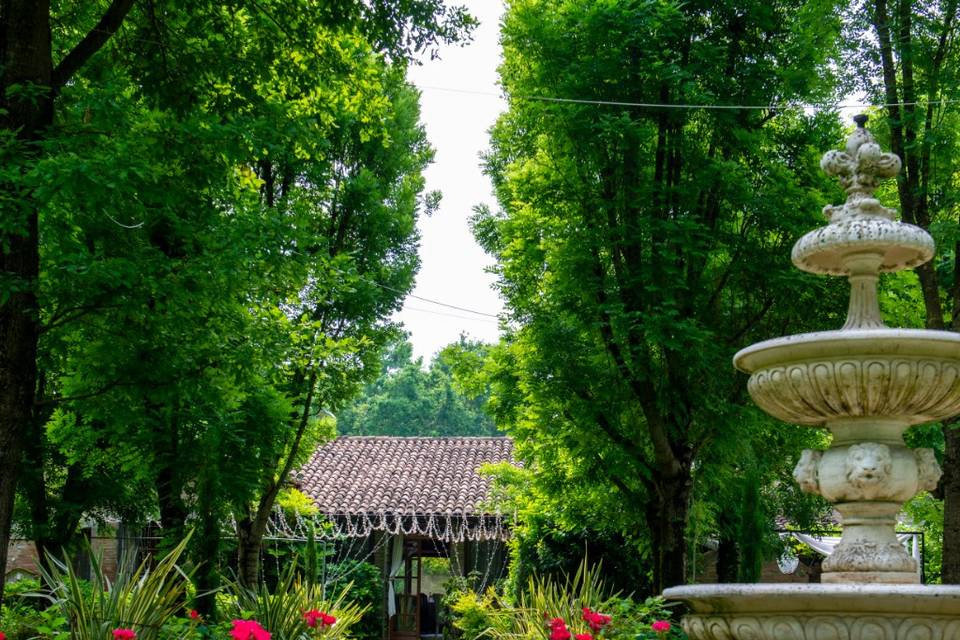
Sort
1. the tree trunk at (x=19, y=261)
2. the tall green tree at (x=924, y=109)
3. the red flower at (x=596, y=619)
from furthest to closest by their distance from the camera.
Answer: the tall green tree at (x=924, y=109) → the red flower at (x=596, y=619) → the tree trunk at (x=19, y=261)

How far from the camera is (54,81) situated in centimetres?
899

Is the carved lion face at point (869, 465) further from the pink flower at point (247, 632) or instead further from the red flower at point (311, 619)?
the red flower at point (311, 619)

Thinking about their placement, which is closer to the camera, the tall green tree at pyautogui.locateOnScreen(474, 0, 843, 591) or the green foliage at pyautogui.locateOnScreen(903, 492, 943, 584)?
the tall green tree at pyautogui.locateOnScreen(474, 0, 843, 591)

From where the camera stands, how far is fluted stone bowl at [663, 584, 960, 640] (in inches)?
215

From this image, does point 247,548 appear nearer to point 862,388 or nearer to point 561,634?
point 561,634

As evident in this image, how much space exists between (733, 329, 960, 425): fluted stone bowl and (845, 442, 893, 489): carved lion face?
0.69ft

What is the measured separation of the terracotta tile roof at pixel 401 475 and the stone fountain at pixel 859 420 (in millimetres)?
18623

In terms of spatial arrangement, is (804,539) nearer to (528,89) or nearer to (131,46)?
(528,89)

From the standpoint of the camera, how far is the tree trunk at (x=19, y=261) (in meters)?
8.11

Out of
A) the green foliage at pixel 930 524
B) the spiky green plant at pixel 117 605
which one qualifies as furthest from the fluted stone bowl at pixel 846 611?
the green foliage at pixel 930 524

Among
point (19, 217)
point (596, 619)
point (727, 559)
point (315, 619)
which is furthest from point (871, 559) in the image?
point (727, 559)

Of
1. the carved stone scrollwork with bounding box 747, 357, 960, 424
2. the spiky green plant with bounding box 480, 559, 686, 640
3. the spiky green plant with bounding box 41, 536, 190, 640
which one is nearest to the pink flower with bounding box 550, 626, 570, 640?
the spiky green plant with bounding box 480, 559, 686, 640

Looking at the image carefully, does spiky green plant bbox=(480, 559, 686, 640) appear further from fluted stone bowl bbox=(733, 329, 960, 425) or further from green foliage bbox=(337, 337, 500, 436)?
green foliage bbox=(337, 337, 500, 436)

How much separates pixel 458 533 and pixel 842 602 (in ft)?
68.4
